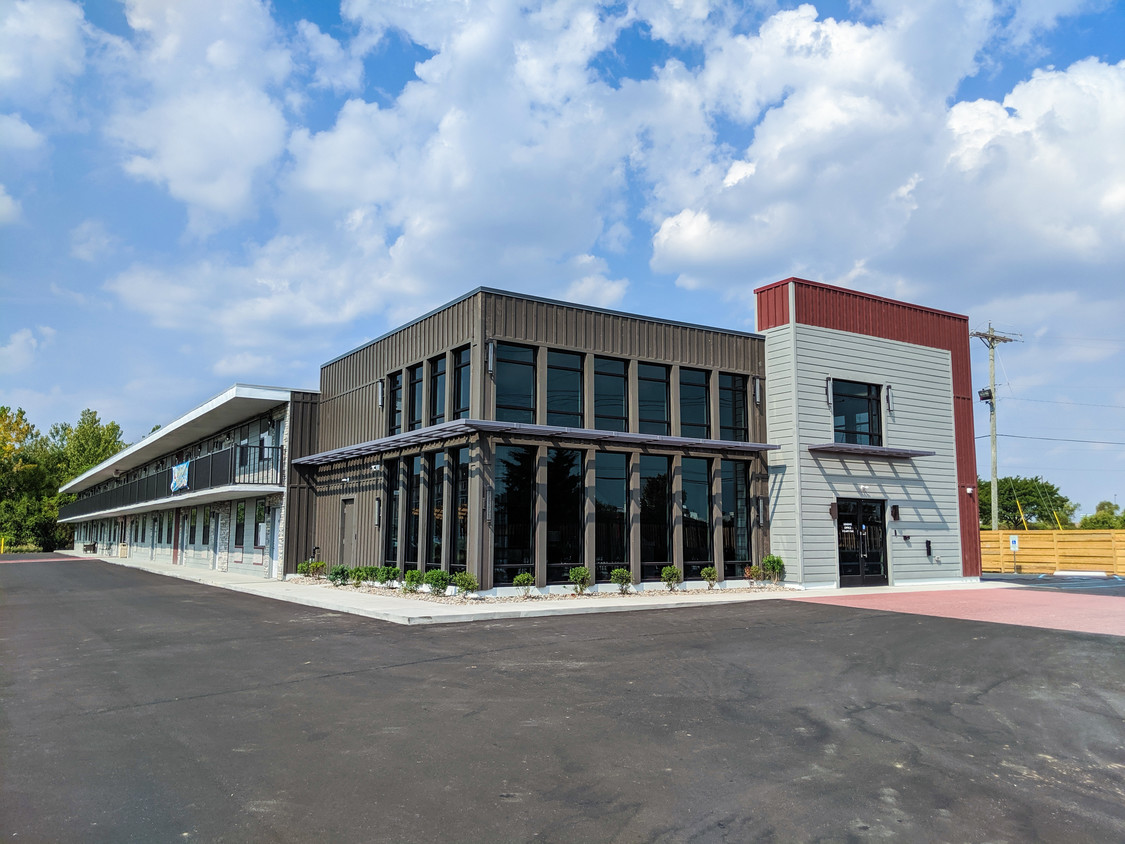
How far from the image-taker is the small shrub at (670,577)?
19.7 metres

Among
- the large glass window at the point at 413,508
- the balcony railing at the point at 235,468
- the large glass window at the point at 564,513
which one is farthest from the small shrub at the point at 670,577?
the balcony railing at the point at 235,468

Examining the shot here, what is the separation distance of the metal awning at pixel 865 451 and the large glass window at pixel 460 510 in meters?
9.77

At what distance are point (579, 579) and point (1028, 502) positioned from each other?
72321 mm

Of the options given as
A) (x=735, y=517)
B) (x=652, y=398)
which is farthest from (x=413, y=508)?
(x=735, y=517)

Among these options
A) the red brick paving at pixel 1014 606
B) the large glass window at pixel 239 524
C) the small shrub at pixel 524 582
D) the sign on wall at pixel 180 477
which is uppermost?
the sign on wall at pixel 180 477

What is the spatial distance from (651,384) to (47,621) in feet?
47.0

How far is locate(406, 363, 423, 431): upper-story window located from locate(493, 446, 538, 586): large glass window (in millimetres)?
3587

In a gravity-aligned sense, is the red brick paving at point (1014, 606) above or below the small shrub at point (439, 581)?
below

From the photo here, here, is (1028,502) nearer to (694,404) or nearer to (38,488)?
(694,404)

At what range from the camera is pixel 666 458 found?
20.5 meters

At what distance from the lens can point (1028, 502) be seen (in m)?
75.2

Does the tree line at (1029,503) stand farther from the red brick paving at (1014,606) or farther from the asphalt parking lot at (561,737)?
the asphalt parking lot at (561,737)

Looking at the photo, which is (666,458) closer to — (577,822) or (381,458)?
(381,458)

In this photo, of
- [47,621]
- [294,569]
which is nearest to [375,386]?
[294,569]
